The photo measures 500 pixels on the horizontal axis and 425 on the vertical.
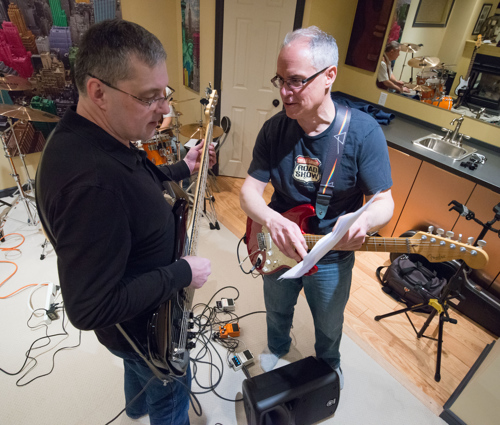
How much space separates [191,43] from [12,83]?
5.93 feet

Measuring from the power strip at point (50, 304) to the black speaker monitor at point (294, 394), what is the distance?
1.43 meters

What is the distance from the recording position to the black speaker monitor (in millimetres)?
1479

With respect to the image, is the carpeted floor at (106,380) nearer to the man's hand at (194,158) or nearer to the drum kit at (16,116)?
the drum kit at (16,116)

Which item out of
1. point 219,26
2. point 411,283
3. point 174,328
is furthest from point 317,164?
point 219,26

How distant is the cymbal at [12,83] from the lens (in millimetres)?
2461

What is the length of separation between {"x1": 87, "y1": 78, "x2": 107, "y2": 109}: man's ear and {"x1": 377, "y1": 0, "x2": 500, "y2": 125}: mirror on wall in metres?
3.11

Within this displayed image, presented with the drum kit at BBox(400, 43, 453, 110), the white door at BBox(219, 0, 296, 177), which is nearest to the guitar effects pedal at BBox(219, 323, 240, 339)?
the white door at BBox(219, 0, 296, 177)

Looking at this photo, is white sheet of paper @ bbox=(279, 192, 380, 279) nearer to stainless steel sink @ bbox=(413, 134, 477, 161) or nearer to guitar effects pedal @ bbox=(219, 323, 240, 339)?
guitar effects pedal @ bbox=(219, 323, 240, 339)

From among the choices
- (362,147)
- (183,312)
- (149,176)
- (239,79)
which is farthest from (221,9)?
(183,312)

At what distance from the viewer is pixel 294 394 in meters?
1.50

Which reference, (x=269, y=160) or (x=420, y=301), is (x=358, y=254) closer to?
(x=420, y=301)

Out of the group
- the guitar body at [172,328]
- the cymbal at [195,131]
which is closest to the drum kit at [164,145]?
the cymbal at [195,131]

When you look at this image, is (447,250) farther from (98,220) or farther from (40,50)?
(40,50)

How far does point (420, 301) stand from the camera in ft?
7.77
